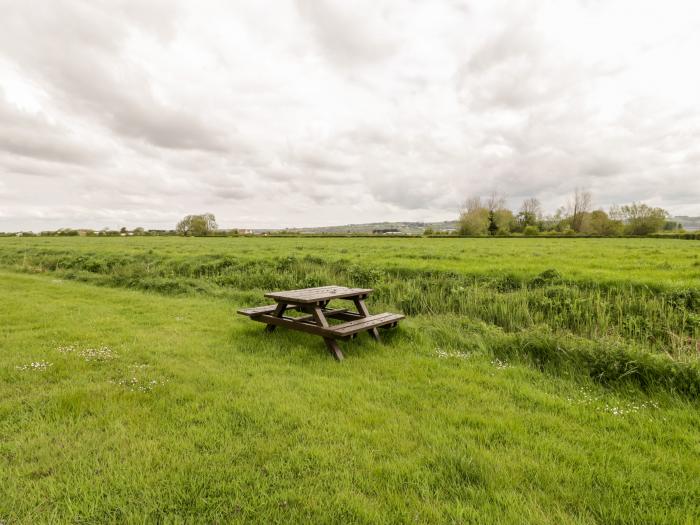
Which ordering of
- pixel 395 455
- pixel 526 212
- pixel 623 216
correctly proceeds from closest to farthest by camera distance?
1. pixel 395 455
2. pixel 623 216
3. pixel 526 212

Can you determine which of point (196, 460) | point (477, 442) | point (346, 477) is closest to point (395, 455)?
point (346, 477)

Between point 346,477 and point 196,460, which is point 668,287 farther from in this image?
point 196,460

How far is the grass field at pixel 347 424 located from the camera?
2836 mm

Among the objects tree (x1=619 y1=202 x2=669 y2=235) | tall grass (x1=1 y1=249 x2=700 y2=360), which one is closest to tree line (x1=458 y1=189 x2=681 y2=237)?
tree (x1=619 y1=202 x2=669 y2=235)

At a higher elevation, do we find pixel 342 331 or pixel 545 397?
pixel 342 331

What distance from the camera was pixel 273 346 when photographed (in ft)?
21.9

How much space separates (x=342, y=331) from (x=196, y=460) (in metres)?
3.13

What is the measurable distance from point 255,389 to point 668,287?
39.3ft

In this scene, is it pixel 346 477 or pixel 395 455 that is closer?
pixel 346 477

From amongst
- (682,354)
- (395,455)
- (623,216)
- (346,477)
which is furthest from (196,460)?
(623,216)

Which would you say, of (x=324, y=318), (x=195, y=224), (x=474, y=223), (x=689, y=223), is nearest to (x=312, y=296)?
(x=324, y=318)

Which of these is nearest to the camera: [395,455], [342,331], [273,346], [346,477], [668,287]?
[346,477]

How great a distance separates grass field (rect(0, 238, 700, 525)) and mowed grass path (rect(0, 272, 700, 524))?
0.06 feet

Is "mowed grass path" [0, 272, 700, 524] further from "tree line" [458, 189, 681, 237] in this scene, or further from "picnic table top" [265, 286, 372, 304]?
"tree line" [458, 189, 681, 237]
